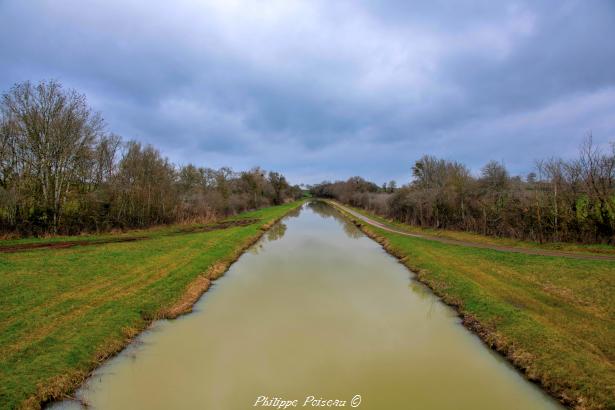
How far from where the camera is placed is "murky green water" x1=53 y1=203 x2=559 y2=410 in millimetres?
5262

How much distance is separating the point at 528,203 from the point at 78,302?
77.0ft

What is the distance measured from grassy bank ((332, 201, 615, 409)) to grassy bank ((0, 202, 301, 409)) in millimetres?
8825

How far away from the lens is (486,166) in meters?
28.5

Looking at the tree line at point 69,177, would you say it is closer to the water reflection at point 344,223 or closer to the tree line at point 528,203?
the water reflection at point 344,223

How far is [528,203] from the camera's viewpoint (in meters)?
19.2

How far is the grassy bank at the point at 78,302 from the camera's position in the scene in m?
5.52

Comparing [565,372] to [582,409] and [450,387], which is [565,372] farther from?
[450,387]

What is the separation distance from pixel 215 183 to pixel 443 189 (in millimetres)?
35030

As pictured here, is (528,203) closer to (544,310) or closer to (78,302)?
(544,310)

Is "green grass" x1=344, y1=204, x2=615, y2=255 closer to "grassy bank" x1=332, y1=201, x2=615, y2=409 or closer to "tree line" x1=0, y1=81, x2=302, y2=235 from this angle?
"grassy bank" x1=332, y1=201, x2=615, y2=409

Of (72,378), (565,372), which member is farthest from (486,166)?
(72,378)

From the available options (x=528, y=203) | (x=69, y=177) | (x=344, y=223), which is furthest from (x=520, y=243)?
(x=69, y=177)

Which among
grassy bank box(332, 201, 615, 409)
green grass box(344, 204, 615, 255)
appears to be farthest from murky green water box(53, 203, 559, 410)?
green grass box(344, 204, 615, 255)

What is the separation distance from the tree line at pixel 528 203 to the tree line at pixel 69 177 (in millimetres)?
25131
